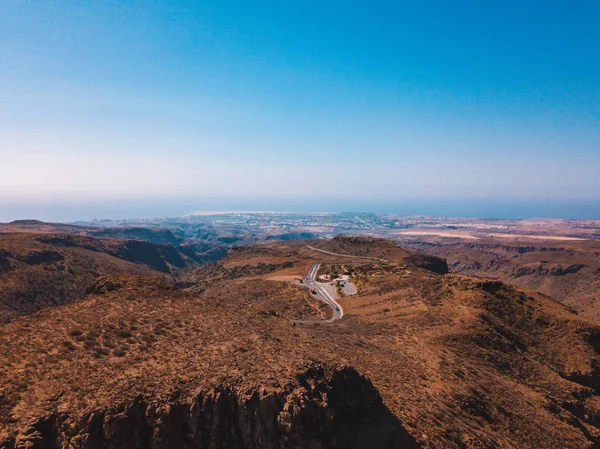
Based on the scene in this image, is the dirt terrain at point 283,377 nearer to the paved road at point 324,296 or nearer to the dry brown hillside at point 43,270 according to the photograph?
the paved road at point 324,296

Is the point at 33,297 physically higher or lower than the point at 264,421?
lower

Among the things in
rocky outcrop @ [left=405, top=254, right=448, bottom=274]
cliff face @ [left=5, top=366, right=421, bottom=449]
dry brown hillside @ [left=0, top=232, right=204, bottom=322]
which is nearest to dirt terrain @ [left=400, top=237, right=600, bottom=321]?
rocky outcrop @ [left=405, top=254, right=448, bottom=274]

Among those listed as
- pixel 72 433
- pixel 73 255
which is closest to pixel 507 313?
pixel 72 433

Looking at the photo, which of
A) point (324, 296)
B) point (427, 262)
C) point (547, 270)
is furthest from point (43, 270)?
point (547, 270)

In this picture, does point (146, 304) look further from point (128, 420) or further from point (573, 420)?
point (573, 420)

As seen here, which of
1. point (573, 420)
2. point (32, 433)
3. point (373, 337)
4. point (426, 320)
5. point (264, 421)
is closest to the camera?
point (32, 433)

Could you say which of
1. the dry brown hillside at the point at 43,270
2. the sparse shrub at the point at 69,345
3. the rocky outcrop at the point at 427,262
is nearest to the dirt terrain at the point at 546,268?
the rocky outcrop at the point at 427,262
